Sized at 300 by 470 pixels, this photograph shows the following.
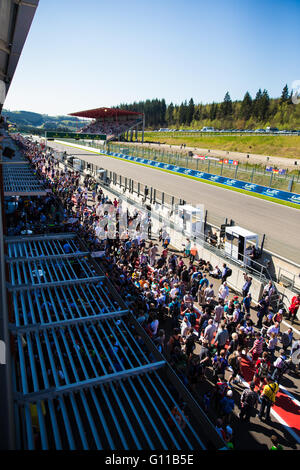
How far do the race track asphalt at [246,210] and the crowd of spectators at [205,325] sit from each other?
4005 mm

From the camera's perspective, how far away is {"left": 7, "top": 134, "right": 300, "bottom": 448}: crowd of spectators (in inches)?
268

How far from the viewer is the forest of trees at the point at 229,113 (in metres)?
85.1

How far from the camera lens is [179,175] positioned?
37125 millimetres

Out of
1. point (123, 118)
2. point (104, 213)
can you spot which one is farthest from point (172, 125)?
point (104, 213)

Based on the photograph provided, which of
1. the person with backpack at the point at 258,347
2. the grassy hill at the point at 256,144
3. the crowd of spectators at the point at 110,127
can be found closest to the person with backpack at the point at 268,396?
the person with backpack at the point at 258,347

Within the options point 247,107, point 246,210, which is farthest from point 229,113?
point 246,210

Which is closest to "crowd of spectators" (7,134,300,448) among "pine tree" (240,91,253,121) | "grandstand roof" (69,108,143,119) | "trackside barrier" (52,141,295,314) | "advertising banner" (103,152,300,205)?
"trackside barrier" (52,141,295,314)

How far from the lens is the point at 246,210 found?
22.0 meters

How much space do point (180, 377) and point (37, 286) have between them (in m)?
5.36

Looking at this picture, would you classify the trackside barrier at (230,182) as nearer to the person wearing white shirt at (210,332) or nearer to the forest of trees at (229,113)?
the person wearing white shirt at (210,332)

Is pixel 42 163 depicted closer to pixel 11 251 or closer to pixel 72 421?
pixel 11 251

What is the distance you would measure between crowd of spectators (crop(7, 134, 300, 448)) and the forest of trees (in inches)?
3013

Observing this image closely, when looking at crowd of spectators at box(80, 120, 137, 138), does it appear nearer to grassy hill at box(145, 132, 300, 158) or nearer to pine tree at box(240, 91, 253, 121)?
grassy hill at box(145, 132, 300, 158)

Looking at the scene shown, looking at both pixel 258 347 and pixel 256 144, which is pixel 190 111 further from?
pixel 258 347
